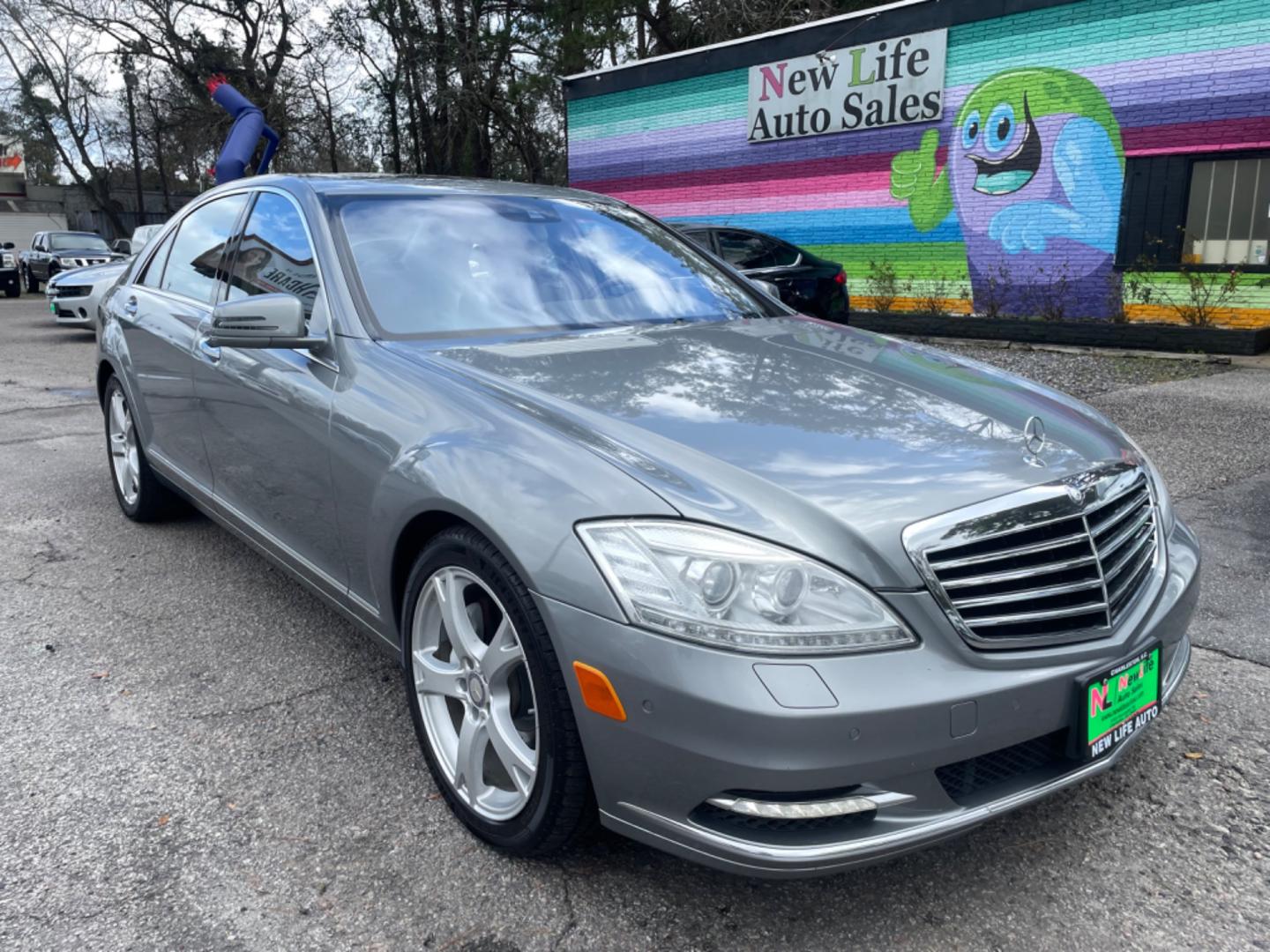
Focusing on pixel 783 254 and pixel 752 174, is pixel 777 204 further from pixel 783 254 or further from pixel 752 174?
pixel 783 254

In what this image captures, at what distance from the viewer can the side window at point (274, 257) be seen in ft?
10.5

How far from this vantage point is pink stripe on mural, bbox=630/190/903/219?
1512 cm

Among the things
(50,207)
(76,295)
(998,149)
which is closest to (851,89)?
(998,149)

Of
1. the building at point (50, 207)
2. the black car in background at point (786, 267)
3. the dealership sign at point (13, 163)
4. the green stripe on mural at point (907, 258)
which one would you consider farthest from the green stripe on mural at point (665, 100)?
the dealership sign at point (13, 163)

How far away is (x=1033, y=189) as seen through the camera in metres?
13.3

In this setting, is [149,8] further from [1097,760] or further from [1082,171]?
[1097,760]

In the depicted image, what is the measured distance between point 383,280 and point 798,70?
13995 mm

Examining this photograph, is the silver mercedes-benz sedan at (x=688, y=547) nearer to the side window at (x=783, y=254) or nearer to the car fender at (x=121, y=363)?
the car fender at (x=121, y=363)

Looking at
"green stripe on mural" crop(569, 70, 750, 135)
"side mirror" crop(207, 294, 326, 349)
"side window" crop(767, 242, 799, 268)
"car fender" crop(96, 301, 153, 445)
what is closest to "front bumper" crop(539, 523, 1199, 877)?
"side mirror" crop(207, 294, 326, 349)

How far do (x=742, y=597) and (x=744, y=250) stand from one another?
9.68 metres

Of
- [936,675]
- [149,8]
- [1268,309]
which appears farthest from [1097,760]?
[149,8]

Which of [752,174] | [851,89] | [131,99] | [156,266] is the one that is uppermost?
[131,99]

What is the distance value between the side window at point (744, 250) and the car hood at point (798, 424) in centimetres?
799

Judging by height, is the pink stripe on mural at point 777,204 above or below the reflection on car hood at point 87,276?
above
